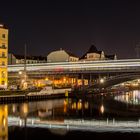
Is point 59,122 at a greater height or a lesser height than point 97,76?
lesser

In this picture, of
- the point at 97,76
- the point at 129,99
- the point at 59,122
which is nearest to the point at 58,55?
the point at 97,76

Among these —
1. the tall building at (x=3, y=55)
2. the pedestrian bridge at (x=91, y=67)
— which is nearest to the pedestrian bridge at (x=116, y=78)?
the pedestrian bridge at (x=91, y=67)

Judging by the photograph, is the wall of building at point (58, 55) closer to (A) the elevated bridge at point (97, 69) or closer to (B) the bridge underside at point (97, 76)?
(B) the bridge underside at point (97, 76)

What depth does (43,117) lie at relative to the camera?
116 feet

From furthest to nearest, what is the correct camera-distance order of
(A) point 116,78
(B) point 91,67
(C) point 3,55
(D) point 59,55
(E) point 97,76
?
1. (D) point 59,55
2. (E) point 97,76
3. (C) point 3,55
4. (B) point 91,67
5. (A) point 116,78

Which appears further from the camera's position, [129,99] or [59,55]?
[59,55]

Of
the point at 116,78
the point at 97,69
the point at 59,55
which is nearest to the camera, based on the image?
the point at 116,78

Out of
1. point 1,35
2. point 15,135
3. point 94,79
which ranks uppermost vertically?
point 1,35

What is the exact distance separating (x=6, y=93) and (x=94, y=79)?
1964 cm

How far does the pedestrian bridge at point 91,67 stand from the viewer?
57094 millimetres

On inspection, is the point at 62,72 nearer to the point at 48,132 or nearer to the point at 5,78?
the point at 5,78

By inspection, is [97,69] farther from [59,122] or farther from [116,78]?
[59,122]

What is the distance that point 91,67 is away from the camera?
203 ft

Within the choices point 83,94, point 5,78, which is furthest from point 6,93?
point 83,94
